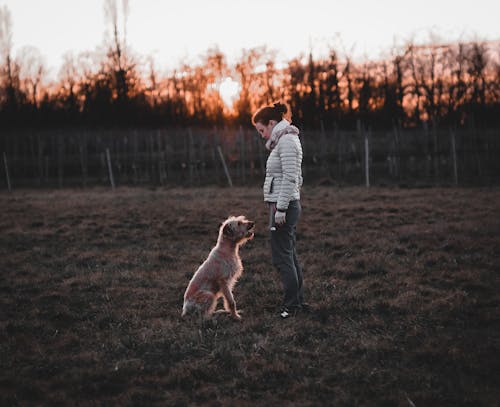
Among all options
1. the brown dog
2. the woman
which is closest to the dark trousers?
the woman

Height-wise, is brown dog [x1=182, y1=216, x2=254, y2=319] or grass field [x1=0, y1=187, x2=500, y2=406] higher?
brown dog [x1=182, y1=216, x2=254, y2=319]

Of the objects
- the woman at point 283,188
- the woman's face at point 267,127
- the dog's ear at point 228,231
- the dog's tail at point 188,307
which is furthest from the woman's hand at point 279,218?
the dog's tail at point 188,307

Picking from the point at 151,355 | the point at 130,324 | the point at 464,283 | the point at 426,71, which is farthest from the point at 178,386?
the point at 426,71

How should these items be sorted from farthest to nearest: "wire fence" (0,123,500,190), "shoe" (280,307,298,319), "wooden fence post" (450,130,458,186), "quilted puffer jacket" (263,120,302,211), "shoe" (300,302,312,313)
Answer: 1. "wire fence" (0,123,500,190)
2. "wooden fence post" (450,130,458,186)
3. "shoe" (300,302,312,313)
4. "shoe" (280,307,298,319)
5. "quilted puffer jacket" (263,120,302,211)

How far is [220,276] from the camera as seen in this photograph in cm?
506

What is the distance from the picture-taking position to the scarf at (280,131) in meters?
4.68

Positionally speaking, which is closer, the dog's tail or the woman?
the woman

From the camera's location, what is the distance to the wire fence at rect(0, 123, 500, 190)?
20172mm

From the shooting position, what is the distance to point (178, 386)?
354 centimetres

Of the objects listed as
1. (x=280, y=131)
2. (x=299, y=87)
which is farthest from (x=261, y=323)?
(x=299, y=87)

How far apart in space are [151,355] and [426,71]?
1818 inches

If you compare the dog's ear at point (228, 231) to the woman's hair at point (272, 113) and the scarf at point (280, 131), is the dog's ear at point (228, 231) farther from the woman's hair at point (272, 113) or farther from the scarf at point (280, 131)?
the woman's hair at point (272, 113)

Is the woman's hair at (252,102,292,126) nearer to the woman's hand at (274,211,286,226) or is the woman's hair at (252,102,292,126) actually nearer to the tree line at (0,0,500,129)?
the woman's hand at (274,211,286,226)

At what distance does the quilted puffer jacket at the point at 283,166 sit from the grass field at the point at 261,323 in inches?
50.8
